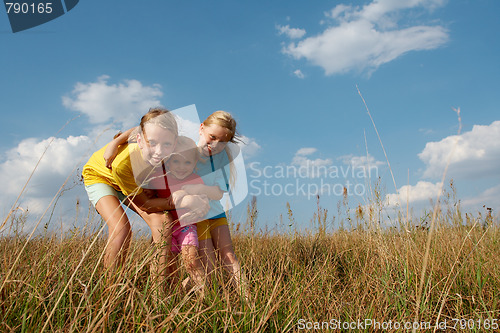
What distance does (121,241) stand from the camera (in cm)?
246

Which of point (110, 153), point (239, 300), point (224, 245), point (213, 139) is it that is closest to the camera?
point (239, 300)

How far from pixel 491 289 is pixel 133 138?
107 inches

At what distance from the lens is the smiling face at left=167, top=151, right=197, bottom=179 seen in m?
2.73

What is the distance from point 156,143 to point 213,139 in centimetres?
69

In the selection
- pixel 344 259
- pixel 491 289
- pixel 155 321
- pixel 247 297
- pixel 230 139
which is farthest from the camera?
pixel 344 259

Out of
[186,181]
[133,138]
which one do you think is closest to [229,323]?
[186,181]

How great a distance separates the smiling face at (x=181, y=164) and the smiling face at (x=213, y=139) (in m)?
0.30

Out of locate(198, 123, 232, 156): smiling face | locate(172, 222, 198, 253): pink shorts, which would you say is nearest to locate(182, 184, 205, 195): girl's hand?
locate(172, 222, 198, 253): pink shorts

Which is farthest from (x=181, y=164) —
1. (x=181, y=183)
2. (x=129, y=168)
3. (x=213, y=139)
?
(x=213, y=139)

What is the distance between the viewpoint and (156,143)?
2.53 metres

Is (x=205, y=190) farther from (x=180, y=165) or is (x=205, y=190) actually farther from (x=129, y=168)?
(x=129, y=168)

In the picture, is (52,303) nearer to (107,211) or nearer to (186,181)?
(107,211)

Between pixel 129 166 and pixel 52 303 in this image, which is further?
pixel 129 166

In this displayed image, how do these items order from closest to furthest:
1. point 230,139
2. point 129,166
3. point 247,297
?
point 247,297 < point 129,166 < point 230,139
